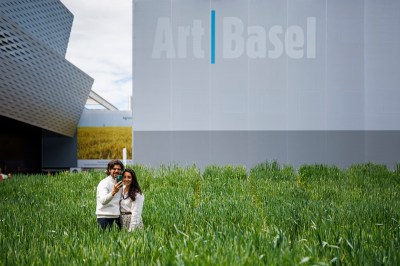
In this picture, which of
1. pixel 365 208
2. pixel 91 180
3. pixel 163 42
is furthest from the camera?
pixel 163 42

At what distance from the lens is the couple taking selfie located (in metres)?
5.03

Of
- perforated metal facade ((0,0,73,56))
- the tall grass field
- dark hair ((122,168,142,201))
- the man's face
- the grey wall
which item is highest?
perforated metal facade ((0,0,73,56))

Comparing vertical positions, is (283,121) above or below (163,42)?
below

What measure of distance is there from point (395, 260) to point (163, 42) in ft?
41.5

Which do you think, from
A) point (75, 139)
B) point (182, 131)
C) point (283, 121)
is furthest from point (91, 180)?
point (75, 139)

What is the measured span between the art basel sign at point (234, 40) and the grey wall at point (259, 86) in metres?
0.03

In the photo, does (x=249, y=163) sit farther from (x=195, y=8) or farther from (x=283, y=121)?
(x=195, y=8)

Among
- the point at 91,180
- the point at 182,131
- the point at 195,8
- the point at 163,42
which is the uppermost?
the point at 195,8

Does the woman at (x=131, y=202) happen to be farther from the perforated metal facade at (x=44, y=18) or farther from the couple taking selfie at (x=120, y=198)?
the perforated metal facade at (x=44, y=18)

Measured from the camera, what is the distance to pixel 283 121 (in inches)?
577

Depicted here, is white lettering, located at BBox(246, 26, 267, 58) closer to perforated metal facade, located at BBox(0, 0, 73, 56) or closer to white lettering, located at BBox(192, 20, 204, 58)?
white lettering, located at BBox(192, 20, 204, 58)

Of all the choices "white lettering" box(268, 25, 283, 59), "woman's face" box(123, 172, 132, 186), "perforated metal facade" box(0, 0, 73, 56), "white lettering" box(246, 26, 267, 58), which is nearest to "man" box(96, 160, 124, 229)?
"woman's face" box(123, 172, 132, 186)

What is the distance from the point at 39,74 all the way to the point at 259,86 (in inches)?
609

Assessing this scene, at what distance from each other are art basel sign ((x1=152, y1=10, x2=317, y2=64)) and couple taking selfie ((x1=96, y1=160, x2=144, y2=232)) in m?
9.87
